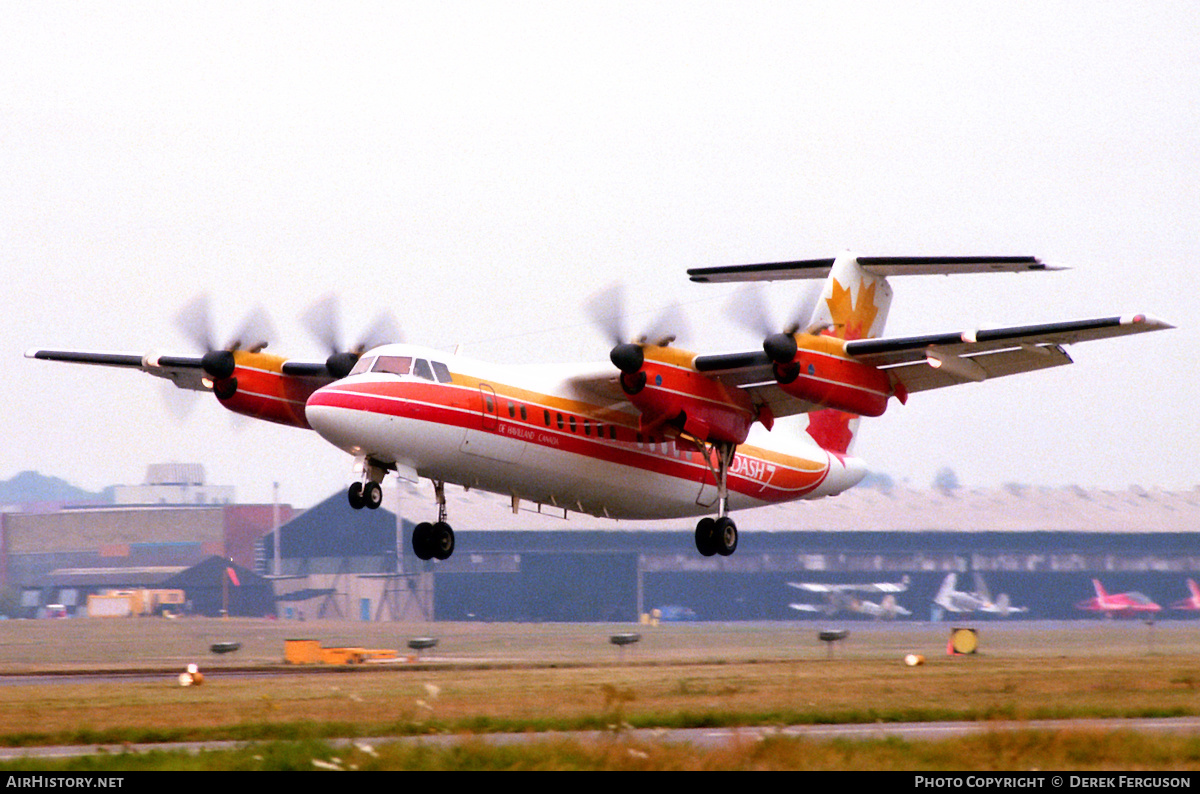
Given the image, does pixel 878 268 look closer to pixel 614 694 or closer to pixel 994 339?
pixel 994 339

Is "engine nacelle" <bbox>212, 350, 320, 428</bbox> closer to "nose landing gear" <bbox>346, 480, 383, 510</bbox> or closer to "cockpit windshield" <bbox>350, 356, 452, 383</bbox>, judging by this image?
"nose landing gear" <bbox>346, 480, 383, 510</bbox>

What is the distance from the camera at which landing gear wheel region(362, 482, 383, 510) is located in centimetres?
2498

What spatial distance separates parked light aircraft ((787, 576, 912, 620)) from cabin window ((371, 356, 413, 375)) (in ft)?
128

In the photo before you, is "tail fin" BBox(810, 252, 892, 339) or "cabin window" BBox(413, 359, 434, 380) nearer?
"cabin window" BBox(413, 359, 434, 380)

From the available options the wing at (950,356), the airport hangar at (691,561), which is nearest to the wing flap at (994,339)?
the wing at (950,356)

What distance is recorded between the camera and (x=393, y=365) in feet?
79.5

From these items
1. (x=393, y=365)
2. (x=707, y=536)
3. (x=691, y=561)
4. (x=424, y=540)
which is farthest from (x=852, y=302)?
(x=691, y=561)

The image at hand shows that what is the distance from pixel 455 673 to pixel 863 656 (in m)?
10.7

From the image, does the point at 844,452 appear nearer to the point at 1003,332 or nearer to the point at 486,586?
the point at 1003,332

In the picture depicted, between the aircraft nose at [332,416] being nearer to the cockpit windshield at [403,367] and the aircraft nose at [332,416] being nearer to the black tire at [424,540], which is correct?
the cockpit windshield at [403,367]

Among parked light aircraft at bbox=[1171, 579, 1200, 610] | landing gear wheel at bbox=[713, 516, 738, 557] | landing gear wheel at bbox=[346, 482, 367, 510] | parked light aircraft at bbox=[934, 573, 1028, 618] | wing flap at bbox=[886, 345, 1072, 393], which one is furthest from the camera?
parked light aircraft at bbox=[934, 573, 1028, 618]

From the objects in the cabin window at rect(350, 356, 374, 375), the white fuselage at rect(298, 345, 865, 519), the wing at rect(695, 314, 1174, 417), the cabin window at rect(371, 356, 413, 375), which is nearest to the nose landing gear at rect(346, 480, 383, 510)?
the white fuselage at rect(298, 345, 865, 519)

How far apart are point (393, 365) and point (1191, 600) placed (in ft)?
148
